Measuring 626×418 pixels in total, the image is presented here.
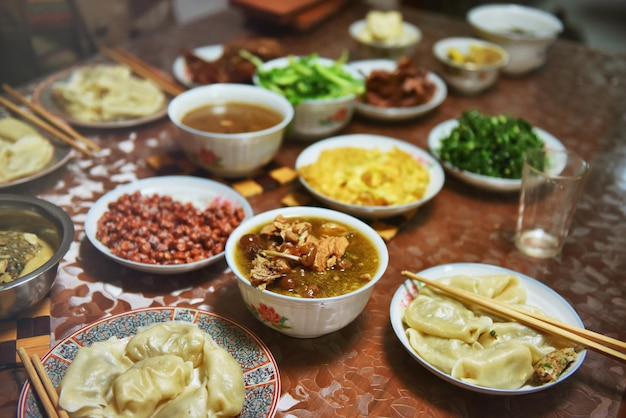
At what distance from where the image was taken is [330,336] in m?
1.80

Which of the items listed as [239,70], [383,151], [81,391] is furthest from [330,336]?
[239,70]

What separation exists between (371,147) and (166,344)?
1.47 metres

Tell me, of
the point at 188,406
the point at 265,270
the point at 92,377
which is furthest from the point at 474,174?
the point at 92,377

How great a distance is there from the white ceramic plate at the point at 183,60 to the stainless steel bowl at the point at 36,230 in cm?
138

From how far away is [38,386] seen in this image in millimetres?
1446

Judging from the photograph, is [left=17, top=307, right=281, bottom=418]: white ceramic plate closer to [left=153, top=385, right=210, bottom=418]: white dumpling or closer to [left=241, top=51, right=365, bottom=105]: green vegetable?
[left=153, top=385, right=210, bottom=418]: white dumpling

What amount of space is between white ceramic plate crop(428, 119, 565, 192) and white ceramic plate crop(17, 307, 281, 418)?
4.37 feet

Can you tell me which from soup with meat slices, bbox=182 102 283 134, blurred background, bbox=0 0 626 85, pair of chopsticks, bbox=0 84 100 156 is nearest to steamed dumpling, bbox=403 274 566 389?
soup with meat slices, bbox=182 102 283 134

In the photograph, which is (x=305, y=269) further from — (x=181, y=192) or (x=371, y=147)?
(x=371, y=147)

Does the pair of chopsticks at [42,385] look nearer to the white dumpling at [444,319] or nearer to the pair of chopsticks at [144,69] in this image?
the white dumpling at [444,319]

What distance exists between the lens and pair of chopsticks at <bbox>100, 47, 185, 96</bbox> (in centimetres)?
303

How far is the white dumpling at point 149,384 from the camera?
139 centimetres

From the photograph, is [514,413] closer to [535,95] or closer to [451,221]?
[451,221]

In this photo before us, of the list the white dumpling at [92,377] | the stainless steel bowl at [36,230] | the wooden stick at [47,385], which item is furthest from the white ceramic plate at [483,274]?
the stainless steel bowl at [36,230]
